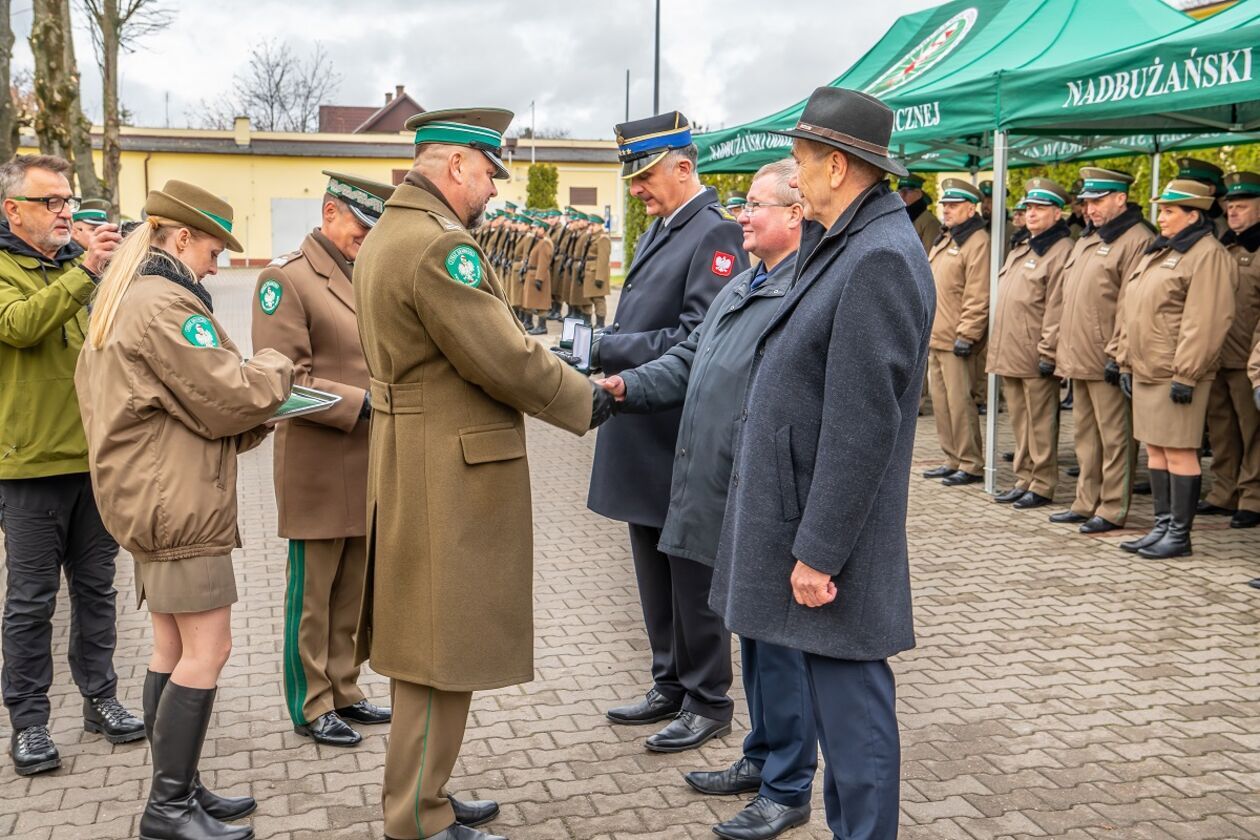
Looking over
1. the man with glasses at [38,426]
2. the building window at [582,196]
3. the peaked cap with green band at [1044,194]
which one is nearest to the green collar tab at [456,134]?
the man with glasses at [38,426]

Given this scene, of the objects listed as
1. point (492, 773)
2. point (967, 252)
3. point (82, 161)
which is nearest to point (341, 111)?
point (82, 161)

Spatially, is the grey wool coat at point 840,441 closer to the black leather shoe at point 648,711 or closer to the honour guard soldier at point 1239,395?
the black leather shoe at point 648,711

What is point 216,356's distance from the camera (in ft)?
12.0

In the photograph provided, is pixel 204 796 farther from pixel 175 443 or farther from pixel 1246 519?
pixel 1246 519

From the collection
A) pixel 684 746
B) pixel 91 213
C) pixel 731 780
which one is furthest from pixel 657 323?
pixel 91 213

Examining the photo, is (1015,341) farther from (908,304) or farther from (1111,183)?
(908,304)

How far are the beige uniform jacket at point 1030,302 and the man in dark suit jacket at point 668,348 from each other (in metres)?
4.76

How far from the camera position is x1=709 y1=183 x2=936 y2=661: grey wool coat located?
3023 millimetres

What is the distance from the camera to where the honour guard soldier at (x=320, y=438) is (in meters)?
4.59

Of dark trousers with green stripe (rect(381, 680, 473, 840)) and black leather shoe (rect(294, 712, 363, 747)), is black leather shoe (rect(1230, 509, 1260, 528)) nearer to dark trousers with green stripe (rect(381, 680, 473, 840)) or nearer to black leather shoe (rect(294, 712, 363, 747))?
black leather shoe (rect(294, 712, 363, 747))

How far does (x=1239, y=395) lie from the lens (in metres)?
8.40

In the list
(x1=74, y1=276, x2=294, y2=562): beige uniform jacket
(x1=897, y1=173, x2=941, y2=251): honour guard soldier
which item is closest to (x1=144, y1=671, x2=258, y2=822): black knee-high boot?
(x1=74, y1=276, x2=294, y2=562): beige uniform jacket

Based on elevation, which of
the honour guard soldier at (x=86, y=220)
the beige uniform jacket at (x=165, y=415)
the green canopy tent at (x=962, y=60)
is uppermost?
the green canopy tent at (x=962, y=60)

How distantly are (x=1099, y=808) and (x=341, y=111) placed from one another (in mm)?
77418
